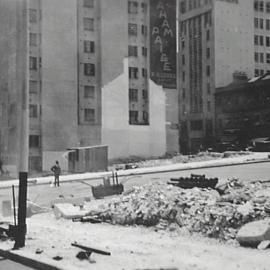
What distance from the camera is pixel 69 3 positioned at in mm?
29062

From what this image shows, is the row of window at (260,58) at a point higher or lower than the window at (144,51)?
lower

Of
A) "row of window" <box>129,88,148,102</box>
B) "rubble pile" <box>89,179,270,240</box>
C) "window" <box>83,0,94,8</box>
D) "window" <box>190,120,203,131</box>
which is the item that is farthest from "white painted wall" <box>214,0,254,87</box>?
"rubble pile" <box>89,179,270,240</box>

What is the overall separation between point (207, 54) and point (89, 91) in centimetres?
736

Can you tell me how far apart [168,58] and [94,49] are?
4941 millimetres

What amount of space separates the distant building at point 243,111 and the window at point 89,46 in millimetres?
7866

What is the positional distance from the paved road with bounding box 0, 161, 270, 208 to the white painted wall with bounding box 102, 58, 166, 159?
11.2 meters

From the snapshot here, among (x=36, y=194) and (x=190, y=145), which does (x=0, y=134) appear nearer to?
(x=190, y=145)

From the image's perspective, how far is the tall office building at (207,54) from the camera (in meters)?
22.1

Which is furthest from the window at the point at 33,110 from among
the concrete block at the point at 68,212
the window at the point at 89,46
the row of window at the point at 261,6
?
the concrete block at the point at 68,212

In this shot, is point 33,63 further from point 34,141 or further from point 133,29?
point 133,29

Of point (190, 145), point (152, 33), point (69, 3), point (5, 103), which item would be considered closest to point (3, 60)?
point (5, 103)

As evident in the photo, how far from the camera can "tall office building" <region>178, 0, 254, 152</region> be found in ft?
72.5

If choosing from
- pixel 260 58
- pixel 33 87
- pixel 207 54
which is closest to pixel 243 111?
pixel 260 58

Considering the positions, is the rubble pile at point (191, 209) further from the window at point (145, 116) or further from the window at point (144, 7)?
the window at point (144, 7)
